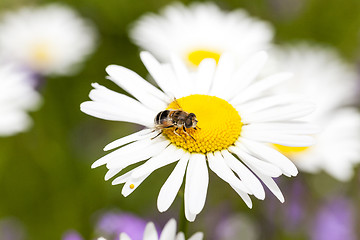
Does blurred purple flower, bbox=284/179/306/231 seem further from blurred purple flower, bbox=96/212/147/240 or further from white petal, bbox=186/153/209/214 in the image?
white petal, bbox=186/153/209/214

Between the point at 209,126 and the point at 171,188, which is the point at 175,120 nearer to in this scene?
the point at 209,126

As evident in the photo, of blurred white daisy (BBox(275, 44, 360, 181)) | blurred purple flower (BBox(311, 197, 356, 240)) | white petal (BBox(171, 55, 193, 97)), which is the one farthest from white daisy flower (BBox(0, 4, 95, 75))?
white petal (BBox(171, 55, 193, 97))

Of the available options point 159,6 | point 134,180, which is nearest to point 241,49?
point 159,6

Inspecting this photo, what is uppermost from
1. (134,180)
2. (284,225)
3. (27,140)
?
(27,140)

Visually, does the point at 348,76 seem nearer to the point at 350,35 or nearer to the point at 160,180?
the point at 350,35

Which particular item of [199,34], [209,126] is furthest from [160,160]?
[199,34]

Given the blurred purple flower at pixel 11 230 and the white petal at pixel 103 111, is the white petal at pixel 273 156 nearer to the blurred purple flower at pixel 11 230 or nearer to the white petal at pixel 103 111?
the white petal at pixel 103 111
